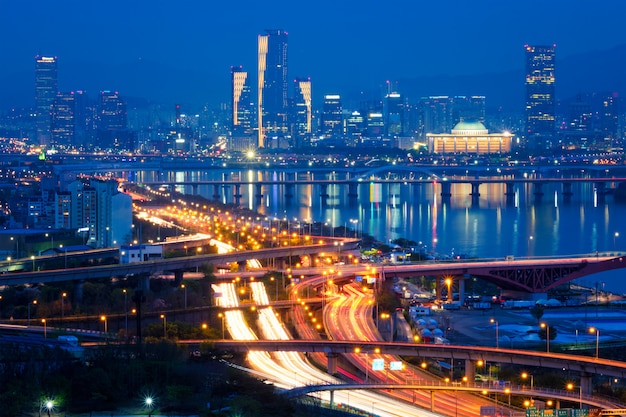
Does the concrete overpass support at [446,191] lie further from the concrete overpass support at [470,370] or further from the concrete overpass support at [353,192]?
the concrete overpass support at [470,370]

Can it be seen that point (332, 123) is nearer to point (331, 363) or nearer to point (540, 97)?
point (540, 97)

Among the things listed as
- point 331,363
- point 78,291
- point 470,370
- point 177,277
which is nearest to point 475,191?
point 177,277

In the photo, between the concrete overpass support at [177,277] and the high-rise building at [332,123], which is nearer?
the concrete overpass support at [177,277]

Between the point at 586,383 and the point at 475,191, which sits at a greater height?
the point at 475,191

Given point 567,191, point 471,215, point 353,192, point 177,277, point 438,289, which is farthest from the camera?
point 567,191

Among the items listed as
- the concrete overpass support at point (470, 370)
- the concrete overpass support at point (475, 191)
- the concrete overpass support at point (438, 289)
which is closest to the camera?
the concrete overpass support at point (470, 370)

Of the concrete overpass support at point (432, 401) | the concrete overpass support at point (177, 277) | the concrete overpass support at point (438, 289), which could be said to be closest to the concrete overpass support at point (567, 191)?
the concrete overpass support at point (438, 289)

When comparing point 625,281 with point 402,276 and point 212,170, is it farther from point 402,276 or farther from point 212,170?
point 212,170
